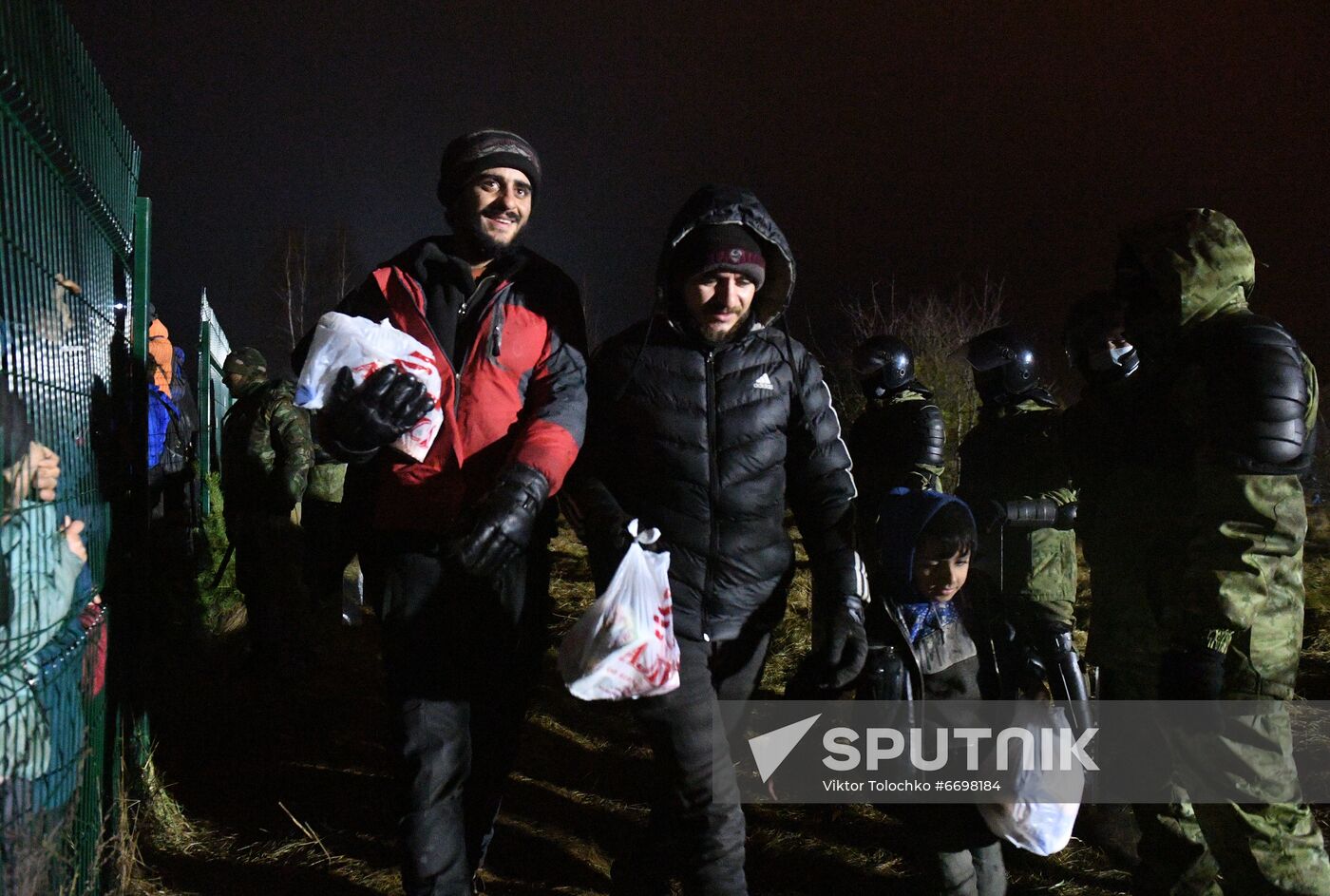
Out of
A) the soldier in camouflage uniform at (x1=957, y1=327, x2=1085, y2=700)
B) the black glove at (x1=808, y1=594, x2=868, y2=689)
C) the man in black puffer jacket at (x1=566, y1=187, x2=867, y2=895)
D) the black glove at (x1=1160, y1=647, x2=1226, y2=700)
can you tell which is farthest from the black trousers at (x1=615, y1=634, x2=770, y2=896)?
the soldier in camouflage uniform at (x1=957, y1=327, x2=1085, y2=700)

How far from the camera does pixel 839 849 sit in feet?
11.7

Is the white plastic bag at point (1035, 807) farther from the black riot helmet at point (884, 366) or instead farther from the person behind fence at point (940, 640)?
the black riot helmet at point (884, 366)

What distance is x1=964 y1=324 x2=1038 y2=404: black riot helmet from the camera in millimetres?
4492

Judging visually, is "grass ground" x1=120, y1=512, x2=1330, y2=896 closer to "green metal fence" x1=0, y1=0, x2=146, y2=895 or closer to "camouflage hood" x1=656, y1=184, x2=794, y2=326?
"green metal fence" x1=0, y1=0, x2=146, y2=895

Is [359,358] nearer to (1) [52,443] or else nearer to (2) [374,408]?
(2) [374,408]

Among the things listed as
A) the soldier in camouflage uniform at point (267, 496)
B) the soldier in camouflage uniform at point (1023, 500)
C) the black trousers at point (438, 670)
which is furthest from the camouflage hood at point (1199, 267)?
the soldier in camouflage uniform at point (267, 496)

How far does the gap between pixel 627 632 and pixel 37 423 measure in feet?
5.07

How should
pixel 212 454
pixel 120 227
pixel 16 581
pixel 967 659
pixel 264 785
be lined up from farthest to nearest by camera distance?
pixel 212 454 < pixel 264 785 < pixel 120 227 < pixel 967 659 < pixel 16 581

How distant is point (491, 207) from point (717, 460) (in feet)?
3.46

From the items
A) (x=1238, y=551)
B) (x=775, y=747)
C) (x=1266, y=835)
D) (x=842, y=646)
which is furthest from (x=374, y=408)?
(x=1266, y=835)

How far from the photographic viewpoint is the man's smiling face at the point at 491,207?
2.79 metres

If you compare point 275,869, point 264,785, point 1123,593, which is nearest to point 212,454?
point 264,785

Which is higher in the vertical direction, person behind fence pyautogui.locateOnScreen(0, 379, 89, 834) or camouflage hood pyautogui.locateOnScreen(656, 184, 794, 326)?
camouflage hood pyautogui.locateOnScreen(656, 184, 794, 326)

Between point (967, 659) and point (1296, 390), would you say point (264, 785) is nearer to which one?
point (967, 659)
